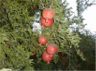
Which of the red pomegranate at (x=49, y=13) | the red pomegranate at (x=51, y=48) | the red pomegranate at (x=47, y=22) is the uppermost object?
the red pomegranate at (x=49, y=13)

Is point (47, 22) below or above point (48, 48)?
above

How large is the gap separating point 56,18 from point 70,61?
1970mm

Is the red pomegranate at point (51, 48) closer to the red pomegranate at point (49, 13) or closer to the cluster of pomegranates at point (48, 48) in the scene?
the cluster of pomegranates at point (48, 48)

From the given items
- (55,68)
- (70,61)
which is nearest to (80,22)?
(70,61)

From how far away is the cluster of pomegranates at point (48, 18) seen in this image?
45.4 inches

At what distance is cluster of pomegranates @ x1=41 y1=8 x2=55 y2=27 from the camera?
115 cm

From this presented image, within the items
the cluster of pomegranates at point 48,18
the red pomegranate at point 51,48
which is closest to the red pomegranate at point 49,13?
the cluster of pomegranates at point 48,18

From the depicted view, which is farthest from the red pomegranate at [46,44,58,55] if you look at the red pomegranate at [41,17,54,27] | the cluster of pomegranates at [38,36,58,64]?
the red pomegranate at [41,17,54,27]

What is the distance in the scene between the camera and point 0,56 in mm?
Answer: 1211

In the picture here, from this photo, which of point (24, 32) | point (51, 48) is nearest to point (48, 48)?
point (51, 48)

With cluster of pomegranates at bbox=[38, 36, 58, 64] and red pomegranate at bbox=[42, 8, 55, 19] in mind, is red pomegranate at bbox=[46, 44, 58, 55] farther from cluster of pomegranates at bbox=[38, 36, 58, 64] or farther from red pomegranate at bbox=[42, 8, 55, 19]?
red pomegranate at bbox=[42, 8, 55, 19]

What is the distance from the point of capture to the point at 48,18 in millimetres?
1155

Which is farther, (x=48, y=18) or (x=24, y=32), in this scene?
(x=24, y=32)

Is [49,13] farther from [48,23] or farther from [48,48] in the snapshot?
[48,48]
